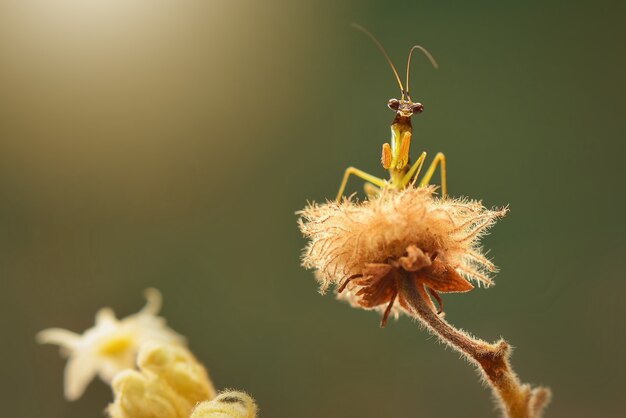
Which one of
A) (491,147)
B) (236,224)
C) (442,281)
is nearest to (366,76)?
(491,147)

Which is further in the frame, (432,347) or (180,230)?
(180,230)

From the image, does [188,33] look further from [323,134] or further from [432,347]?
[432,347]

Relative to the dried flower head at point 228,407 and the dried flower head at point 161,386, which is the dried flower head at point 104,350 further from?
the dried flower head at point 228,407

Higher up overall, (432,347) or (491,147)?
(491,147)

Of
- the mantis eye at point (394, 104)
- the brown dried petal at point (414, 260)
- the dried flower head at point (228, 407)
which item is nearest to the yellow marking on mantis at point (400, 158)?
the mantis eye at point (394, 104)

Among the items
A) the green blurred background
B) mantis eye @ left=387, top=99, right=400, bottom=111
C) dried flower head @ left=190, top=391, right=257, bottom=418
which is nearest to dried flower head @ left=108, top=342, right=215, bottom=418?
dried flower head @ left=190, top=391, right=257, bottom=418

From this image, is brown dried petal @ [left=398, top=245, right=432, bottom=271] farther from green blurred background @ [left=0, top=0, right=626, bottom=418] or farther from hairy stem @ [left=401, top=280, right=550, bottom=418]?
green blurred background @ [left=0, top=0, right=626, bottom=418]
